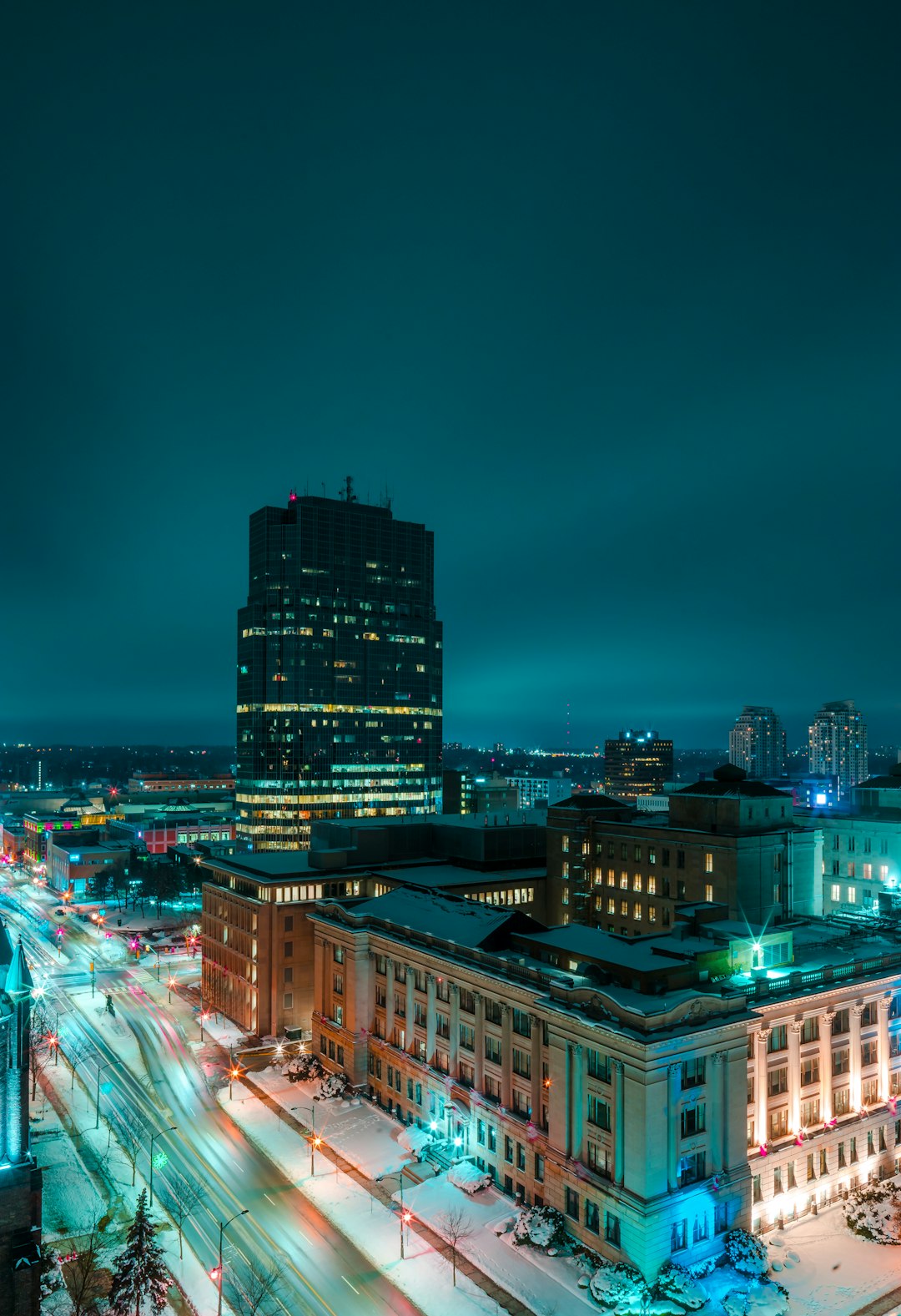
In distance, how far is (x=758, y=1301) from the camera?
4800 centimetres

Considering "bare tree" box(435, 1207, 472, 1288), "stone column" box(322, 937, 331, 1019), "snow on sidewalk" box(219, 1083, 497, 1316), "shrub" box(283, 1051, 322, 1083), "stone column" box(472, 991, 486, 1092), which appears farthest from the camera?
"stone column" box(322, 937, 331, 1019)

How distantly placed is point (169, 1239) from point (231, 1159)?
10.5m

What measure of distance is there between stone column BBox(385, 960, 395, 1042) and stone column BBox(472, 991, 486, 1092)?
1386cm

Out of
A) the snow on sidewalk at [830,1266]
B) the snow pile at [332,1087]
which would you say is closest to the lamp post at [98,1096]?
the snow pile at [332,1087]

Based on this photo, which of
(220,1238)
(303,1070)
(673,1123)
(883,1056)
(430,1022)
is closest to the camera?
(673,1123)

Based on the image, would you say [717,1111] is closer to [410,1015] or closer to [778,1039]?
[778,1039]

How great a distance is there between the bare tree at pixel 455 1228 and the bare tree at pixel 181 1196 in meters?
17.3

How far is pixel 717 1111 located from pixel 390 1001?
33881mm

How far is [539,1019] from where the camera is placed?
59.4 m

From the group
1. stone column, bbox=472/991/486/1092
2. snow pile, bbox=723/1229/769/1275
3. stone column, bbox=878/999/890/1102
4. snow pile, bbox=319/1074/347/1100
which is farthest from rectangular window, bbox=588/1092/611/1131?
snow pile, bbox=319/1074/347/1100

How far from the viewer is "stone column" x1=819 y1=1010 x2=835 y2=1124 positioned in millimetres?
61062

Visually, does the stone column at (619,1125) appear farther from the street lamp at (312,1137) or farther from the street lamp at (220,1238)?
the street lamp at (312,1137)

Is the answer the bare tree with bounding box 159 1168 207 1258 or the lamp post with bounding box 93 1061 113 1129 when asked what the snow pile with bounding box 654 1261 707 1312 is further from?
the lamp post with bounding box 93 1061 113 1129

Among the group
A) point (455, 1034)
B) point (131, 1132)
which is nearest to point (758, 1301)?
point (455, 1034)
